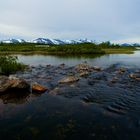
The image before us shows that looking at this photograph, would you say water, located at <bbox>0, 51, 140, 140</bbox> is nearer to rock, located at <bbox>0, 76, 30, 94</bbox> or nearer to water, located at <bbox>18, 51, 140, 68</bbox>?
rock, located at <bbox>0, 76, 30, 94</bbox>

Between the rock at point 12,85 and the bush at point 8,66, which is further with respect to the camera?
the bush at point 8,66

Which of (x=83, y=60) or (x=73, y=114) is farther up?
(x=73, y=114)

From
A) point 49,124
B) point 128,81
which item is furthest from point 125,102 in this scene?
point 128,81

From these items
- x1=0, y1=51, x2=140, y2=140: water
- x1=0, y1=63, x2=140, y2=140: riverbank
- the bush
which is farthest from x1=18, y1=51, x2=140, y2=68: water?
x1=0, y1=51, x2=140, y2=140: water

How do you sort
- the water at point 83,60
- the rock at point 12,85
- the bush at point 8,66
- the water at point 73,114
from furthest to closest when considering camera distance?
the water at point 83,60 < the bush at point 8,66 < the rock at point 12,85 < the water at point 73,114

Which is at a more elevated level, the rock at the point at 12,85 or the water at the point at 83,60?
the rock at the point at 12,85

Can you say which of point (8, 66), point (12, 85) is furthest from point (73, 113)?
point (8, 66)

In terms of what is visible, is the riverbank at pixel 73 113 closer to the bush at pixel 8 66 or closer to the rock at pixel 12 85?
the rock at pixel 12 85

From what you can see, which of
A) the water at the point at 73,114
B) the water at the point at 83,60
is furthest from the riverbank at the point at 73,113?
the water at the point at 83,60

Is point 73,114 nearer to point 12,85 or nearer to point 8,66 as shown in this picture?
point 12,85

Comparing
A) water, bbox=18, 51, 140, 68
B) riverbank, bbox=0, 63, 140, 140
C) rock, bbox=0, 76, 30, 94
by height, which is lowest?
water, bbox=18, 51, 140, 68

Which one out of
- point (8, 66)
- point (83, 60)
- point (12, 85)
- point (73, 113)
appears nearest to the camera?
point (73, 113)

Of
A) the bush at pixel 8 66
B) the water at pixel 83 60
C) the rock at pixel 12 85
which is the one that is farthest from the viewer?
the water at pixel 83 60

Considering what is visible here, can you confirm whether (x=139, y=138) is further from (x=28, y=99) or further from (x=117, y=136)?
(x=28, y=99)
